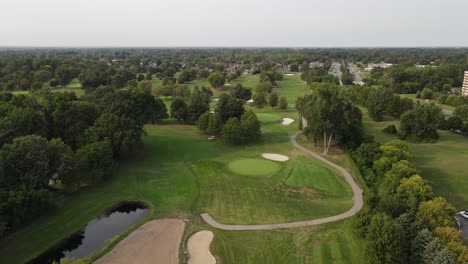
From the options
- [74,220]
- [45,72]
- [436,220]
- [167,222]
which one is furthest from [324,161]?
[45,72]

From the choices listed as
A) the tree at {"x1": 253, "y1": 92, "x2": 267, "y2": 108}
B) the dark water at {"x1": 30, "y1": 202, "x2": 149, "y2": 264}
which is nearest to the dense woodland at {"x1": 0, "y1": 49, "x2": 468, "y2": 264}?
the dark water at {"x1": 30, "y1": 202, "x2": 149, "y2": 264}

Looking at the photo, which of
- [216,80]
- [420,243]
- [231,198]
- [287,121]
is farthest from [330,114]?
[216,80]

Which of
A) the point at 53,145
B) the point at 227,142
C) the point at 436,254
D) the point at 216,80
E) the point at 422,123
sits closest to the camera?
the point at 436,254

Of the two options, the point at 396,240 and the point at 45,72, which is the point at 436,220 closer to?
the point at 396,240

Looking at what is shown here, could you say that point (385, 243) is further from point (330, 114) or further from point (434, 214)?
point (330, 114)

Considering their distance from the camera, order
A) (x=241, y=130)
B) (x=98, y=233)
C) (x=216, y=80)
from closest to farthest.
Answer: (x=98, y=233) → (x=241, y=130) → (x=216, y=80)

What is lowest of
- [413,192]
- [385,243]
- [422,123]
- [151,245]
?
[151,245]

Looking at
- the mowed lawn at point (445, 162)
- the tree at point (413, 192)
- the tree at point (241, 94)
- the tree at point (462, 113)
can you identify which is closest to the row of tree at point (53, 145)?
the tree at point (413, 192)
